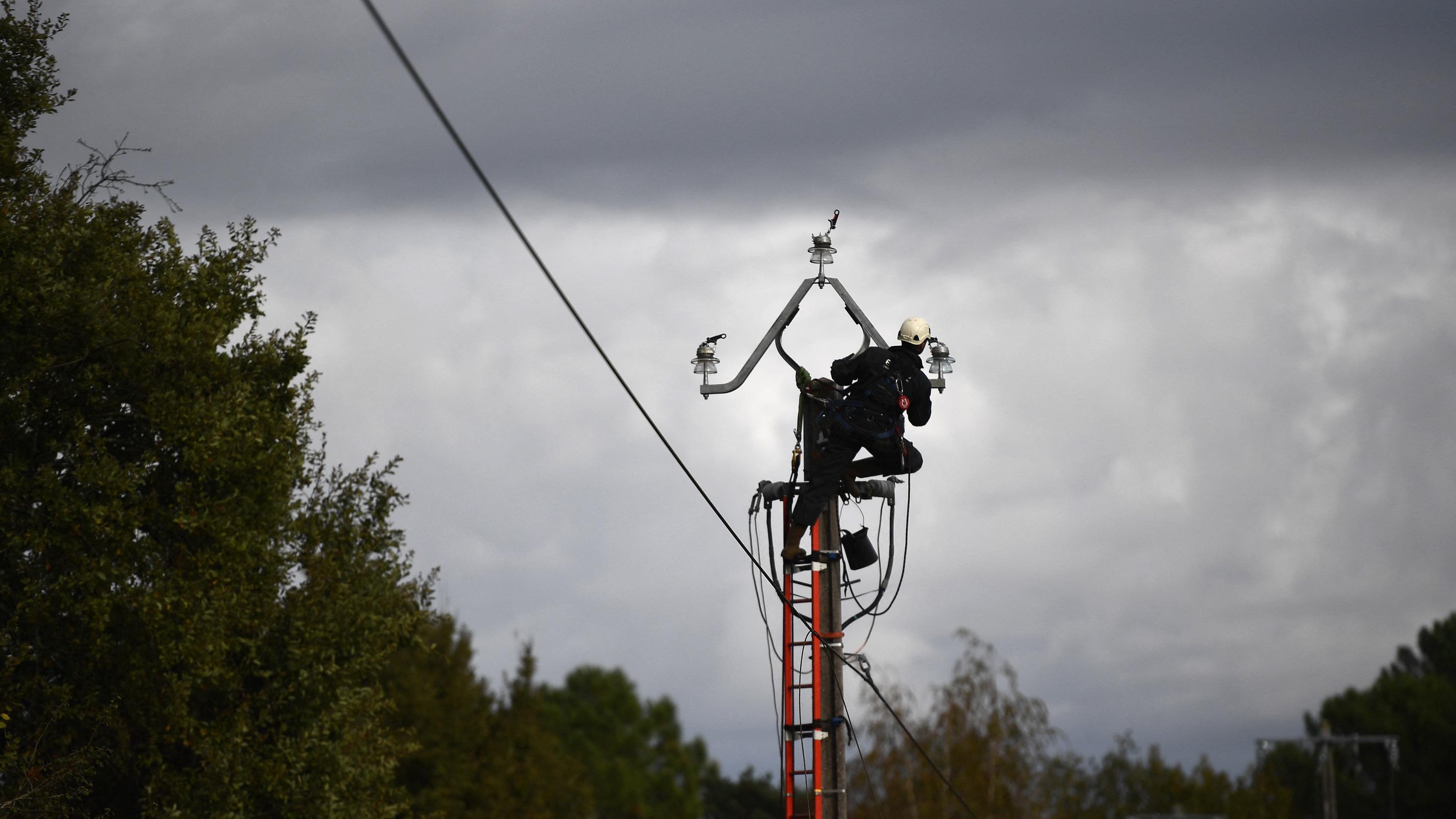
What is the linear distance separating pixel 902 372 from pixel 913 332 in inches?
17.7

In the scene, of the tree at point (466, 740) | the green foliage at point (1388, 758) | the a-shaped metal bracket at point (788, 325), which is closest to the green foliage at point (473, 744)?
the tree at point (466, 740)

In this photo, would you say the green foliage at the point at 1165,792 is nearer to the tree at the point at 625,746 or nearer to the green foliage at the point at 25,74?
the tree at the point at 625,746

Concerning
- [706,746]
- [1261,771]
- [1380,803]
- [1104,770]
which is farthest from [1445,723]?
[706,746]

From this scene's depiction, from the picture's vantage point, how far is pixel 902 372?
14273 mm

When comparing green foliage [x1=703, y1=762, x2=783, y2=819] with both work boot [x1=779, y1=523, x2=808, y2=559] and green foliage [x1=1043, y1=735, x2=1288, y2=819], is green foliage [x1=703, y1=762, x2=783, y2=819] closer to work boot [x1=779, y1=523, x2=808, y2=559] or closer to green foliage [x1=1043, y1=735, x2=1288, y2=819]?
green foliage [x1=1043, y1=735, x2=1288, y2=819]

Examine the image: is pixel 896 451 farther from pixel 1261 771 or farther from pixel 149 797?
pixel 1261 771

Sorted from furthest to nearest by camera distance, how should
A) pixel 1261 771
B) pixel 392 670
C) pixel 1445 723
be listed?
pixel 1261 771 < pixel 1445 723 < pixel 392 670

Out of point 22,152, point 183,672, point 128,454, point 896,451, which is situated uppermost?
point 22,152

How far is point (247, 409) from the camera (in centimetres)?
1941

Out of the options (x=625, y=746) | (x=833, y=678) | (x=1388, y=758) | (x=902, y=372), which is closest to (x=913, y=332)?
(x=902, y=372)

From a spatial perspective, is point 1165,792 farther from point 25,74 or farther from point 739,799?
point 25,74

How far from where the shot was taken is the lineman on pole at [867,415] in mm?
14133

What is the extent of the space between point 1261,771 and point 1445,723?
10.2 m

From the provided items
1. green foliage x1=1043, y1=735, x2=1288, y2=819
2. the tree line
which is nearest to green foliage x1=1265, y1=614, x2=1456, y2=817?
green foliage x1=1043, y1=735, x2=1288, y2=819
